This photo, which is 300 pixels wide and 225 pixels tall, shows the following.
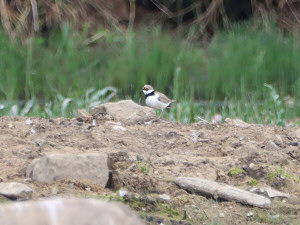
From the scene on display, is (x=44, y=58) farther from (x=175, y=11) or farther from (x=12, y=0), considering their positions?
→ (x=175, y=11)

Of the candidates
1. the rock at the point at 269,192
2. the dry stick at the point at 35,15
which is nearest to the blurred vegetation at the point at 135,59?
the dry stick at the point at 35,15

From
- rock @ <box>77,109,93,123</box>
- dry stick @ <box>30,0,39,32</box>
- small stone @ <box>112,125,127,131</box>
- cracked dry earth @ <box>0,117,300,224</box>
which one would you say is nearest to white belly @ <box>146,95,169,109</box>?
cracked dry earth @ <box>0,117,300,224</box>

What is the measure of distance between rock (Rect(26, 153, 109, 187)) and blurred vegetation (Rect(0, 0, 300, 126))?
247cm

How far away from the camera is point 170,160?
3.55 metres

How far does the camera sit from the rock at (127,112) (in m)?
4.31

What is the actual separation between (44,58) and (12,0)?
0.76 m

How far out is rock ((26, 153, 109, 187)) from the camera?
121 inches

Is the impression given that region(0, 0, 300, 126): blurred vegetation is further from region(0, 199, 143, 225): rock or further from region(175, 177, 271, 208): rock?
region(0, 199, 143, 225): rock

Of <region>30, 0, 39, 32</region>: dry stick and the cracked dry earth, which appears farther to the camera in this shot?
<region>30, 0, 39, 32</region>: dry stick

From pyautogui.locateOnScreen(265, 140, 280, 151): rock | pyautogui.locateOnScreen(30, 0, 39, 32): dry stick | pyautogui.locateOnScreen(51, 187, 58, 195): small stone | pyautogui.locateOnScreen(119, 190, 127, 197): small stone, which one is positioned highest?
pyautogui.locateOnScreen(30, 0, 39, 32): dry stick

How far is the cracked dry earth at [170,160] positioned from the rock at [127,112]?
0.38 feet

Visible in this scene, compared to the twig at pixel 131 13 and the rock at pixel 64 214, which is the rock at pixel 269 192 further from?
the twig at pixel 131 13

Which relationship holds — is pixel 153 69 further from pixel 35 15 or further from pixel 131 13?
pixel 35 15

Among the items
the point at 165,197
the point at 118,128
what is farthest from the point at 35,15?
the point at 165,197
